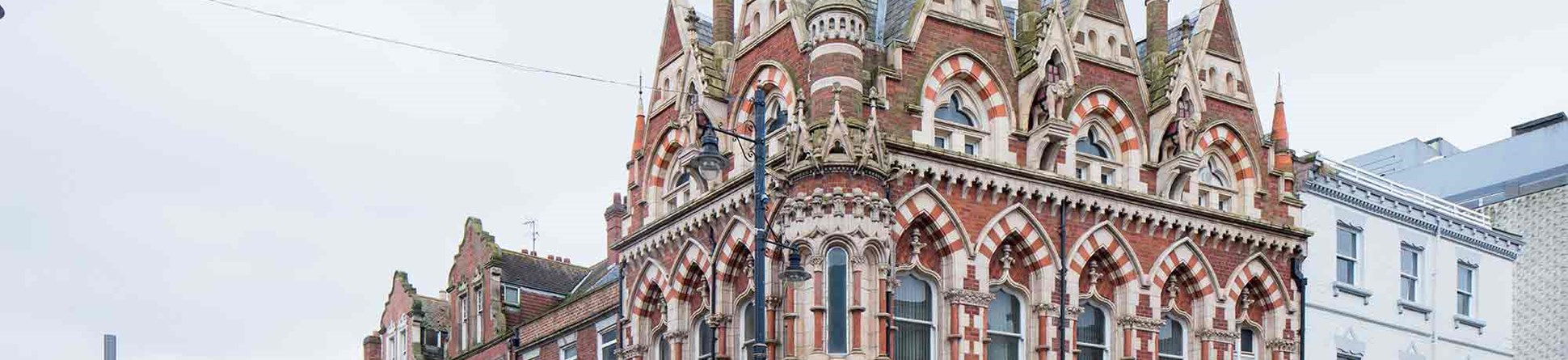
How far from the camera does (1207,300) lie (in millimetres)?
42688

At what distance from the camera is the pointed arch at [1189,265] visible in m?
42.2

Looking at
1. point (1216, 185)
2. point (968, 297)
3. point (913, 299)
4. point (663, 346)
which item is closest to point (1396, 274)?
point (1216, 185)

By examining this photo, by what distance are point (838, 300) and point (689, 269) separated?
18.3 feet

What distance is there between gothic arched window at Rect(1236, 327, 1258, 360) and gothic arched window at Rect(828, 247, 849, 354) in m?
10.2

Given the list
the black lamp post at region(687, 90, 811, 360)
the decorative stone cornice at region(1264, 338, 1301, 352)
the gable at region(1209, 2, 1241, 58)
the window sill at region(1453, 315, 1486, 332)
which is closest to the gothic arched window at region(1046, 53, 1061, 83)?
the gable at region(1209, 2, 1241, 58)

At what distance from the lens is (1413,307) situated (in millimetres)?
48188

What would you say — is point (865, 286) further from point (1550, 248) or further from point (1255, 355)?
point (1550, 248)

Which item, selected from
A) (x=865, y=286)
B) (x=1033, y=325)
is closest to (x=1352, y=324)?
(x=1033, y=325)

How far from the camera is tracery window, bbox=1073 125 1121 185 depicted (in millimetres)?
41719

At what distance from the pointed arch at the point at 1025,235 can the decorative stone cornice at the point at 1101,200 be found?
320 millimetres

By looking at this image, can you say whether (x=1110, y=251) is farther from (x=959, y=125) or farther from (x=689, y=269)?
(x=689, y=269)

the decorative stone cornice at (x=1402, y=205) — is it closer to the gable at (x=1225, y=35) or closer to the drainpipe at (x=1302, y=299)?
the drainpipe at (x=1302, y=299)

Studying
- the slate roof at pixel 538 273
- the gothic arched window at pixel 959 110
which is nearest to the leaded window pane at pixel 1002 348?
the gothic arched window at pixel 959 110

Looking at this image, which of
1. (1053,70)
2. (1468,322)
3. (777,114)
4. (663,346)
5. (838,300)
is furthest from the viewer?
(1468,322)
